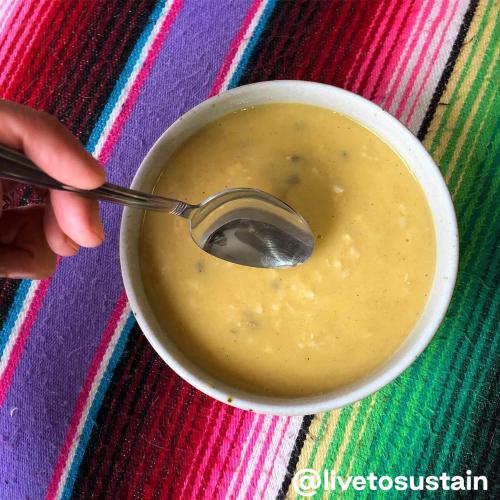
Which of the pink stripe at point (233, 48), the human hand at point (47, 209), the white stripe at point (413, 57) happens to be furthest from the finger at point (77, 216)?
the white stripe at point (413, 57)

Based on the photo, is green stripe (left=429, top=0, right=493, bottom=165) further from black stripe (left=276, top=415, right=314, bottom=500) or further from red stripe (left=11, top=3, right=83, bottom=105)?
red stripe (left=11, top=3, right=83, bottom=105)

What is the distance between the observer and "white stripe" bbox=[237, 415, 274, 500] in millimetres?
1065

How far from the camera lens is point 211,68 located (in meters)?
1.14

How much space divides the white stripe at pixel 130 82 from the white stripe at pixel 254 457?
568 millimetres

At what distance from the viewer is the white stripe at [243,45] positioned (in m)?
1.13

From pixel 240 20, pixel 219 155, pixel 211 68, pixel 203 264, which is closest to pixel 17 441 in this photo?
pixel 203 264

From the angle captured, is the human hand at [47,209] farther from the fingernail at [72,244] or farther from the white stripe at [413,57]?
the white stripe at [413,57]

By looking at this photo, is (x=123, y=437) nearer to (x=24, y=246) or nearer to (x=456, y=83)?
(x=24, y=246)

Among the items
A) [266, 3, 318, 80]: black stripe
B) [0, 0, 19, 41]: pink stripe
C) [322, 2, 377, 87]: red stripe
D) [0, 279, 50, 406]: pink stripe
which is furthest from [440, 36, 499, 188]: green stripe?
[0, 0, 19, 41]: pink stripe

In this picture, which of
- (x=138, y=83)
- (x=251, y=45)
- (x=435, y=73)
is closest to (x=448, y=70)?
(x=435, y=73)

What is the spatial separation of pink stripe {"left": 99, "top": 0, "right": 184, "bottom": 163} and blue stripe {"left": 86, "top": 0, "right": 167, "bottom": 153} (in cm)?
2

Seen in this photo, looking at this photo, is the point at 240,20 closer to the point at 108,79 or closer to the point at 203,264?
the point at 108,79

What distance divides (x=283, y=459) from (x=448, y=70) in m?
0.76

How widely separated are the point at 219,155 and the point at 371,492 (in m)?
0.63
